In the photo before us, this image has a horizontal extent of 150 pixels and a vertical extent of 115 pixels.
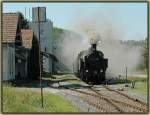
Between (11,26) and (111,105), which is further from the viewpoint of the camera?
(11,26)

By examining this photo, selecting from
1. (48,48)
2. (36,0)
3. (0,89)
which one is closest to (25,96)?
(0,89)

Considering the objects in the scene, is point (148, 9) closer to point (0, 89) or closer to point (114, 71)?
point (0, 89)

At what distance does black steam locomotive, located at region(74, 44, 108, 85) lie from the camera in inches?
1309

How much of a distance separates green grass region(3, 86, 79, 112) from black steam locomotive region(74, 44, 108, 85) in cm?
1353

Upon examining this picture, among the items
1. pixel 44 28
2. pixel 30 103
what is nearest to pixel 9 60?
pixel 30 103

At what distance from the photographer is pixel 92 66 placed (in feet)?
113

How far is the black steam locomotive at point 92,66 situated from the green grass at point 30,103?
13528 millimetres

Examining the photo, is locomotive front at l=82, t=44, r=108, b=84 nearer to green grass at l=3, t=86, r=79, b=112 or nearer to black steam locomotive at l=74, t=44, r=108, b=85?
black steam locomotive at l=74, t=44, r=108, b=85

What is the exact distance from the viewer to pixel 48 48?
49.0 m

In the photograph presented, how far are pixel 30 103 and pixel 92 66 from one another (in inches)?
694

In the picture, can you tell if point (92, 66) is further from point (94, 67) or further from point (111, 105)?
point (111, 105)

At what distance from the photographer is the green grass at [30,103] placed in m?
15.6

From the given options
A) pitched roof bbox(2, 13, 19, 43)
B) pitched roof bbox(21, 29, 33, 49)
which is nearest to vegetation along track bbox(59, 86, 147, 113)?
pitched roof bbox(2, 13, 19, 43)

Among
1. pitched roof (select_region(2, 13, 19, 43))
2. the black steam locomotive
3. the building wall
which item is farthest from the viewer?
the black steam locomotive
